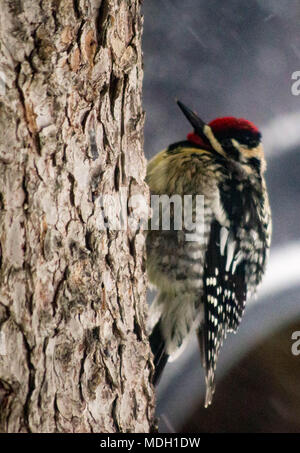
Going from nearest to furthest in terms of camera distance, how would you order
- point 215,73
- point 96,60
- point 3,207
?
point 3,207 < point 96,60 < point 215,73

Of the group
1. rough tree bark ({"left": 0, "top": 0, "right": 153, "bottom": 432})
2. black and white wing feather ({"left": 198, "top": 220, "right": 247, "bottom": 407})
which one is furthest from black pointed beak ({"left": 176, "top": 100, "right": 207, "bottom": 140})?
rough tree bark ({"left": 0, "top": 0, "right": 153, "bottom": 432})

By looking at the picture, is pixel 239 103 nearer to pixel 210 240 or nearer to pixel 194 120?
pixel 194 120

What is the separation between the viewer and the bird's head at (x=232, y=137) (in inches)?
60.4

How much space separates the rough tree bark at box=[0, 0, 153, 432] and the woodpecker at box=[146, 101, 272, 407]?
457mm

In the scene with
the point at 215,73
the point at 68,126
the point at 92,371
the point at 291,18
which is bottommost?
the point at 92,371

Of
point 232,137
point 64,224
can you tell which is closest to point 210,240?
point 232,137

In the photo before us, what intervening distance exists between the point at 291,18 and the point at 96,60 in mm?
799

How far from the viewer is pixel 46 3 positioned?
982mm

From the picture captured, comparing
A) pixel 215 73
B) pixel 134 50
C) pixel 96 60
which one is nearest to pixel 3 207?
pixel 96 60

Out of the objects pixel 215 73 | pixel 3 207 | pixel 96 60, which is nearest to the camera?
pixel 3 207

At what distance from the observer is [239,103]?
1.52 m

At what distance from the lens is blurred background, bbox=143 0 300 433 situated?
1.50m

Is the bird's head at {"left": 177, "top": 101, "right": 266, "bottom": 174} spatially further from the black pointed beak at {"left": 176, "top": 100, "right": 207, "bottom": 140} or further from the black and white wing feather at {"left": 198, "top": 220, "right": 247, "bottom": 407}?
the black and white wing feather at {"left": 198, "top": 220, "right": 247, "bottom": 407}
